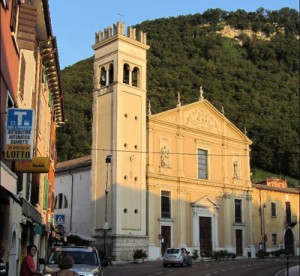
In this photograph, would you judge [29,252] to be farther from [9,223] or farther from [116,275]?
[116,275]

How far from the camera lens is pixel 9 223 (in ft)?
38.5

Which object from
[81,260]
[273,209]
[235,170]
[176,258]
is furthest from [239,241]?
[81,260]

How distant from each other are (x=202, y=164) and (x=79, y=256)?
3420cm

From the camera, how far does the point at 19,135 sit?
34.0 feet

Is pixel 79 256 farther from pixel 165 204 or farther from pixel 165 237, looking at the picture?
pixel 165 204

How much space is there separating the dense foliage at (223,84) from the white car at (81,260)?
4978 cm

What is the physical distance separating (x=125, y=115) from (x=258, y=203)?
19.3 m

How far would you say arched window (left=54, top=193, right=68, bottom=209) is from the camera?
4447 cm

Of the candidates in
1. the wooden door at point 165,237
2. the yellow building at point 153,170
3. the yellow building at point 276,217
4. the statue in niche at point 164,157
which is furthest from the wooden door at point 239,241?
the statue in niche at point 164,157

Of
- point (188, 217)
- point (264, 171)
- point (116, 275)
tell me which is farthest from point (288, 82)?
point (116, 275)

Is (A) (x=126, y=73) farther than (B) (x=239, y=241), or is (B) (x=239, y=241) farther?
(B) (x=239, y=241)

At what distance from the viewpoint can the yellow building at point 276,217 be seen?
166 feet

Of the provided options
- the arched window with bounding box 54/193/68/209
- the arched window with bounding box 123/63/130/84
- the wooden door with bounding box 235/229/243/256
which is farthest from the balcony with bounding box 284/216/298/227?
the arched window with bounding box 123/63/130/84

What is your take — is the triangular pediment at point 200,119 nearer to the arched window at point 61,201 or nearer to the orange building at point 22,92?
the arched window at point 61,201
